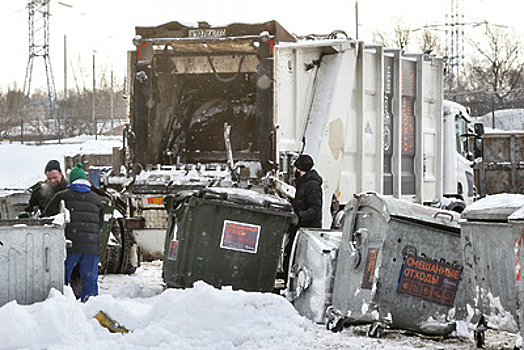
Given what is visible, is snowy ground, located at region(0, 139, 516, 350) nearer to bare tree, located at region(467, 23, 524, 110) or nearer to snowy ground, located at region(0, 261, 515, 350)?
snowy ground, located at region(0, 261, 515, 350)

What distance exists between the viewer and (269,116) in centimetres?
1000

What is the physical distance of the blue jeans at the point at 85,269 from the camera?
762cm

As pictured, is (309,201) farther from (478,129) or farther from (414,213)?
(478,129)

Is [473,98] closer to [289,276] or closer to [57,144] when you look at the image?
[57,144]

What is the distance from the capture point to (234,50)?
11156 mm

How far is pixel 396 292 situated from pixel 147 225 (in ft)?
14.5

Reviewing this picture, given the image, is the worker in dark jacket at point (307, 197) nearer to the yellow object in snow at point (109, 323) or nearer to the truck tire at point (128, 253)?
the truck tire at point (128, 253)

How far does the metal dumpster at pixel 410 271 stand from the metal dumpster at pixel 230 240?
1.59 meters

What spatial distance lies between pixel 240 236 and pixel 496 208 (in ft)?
9.24

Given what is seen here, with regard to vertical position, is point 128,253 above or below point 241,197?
below

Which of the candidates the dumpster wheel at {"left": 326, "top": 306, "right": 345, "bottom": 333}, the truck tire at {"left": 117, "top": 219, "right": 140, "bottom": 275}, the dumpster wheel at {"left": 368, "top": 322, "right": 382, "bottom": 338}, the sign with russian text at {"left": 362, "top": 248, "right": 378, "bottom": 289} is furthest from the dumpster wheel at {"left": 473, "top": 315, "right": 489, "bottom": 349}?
the truck tire at {"left": 117, "top": 219, "right": 140, "bottom": 275}

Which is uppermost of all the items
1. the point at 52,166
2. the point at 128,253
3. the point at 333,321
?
the point at 52,166

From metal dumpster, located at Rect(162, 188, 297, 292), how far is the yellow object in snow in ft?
6.38

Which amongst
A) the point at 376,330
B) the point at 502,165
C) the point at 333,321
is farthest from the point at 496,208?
the point at 502,165
